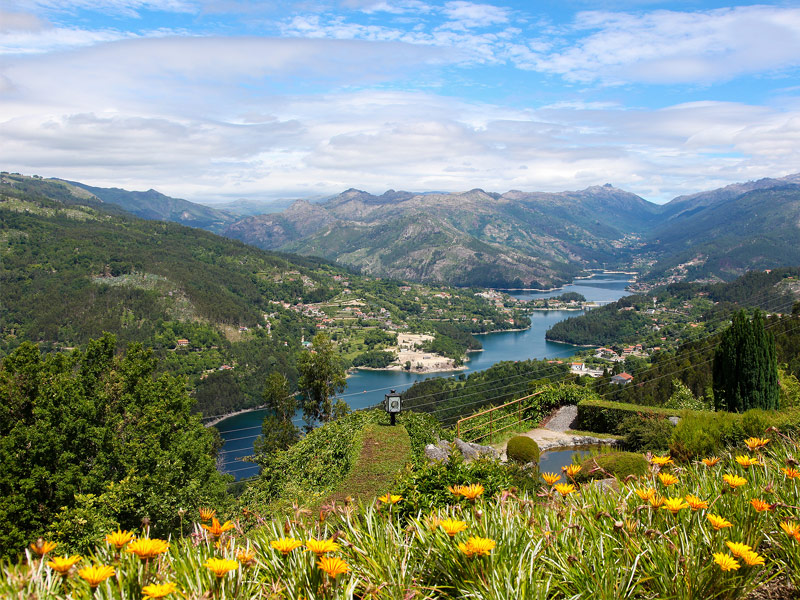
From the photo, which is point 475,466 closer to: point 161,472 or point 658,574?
point 658,574

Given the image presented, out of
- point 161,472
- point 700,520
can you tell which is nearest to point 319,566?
point 700,520

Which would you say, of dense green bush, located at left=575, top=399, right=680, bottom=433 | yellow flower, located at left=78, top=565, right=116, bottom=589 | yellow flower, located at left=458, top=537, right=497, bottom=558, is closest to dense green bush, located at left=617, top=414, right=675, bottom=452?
dense green bush, located at left=575, top=399, right=680, bottom=433

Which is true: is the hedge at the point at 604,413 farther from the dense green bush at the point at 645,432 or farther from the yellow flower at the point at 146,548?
the yellow flower at the point at 146,548

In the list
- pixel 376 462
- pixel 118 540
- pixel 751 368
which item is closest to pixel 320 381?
pixel 376 462

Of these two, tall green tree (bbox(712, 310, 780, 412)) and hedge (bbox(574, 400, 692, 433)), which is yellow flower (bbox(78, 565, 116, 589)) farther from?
tall green tree (bbox(712, 310, 780, 412))

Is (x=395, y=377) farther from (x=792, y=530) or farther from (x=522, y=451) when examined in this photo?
(x=792, y=530)
